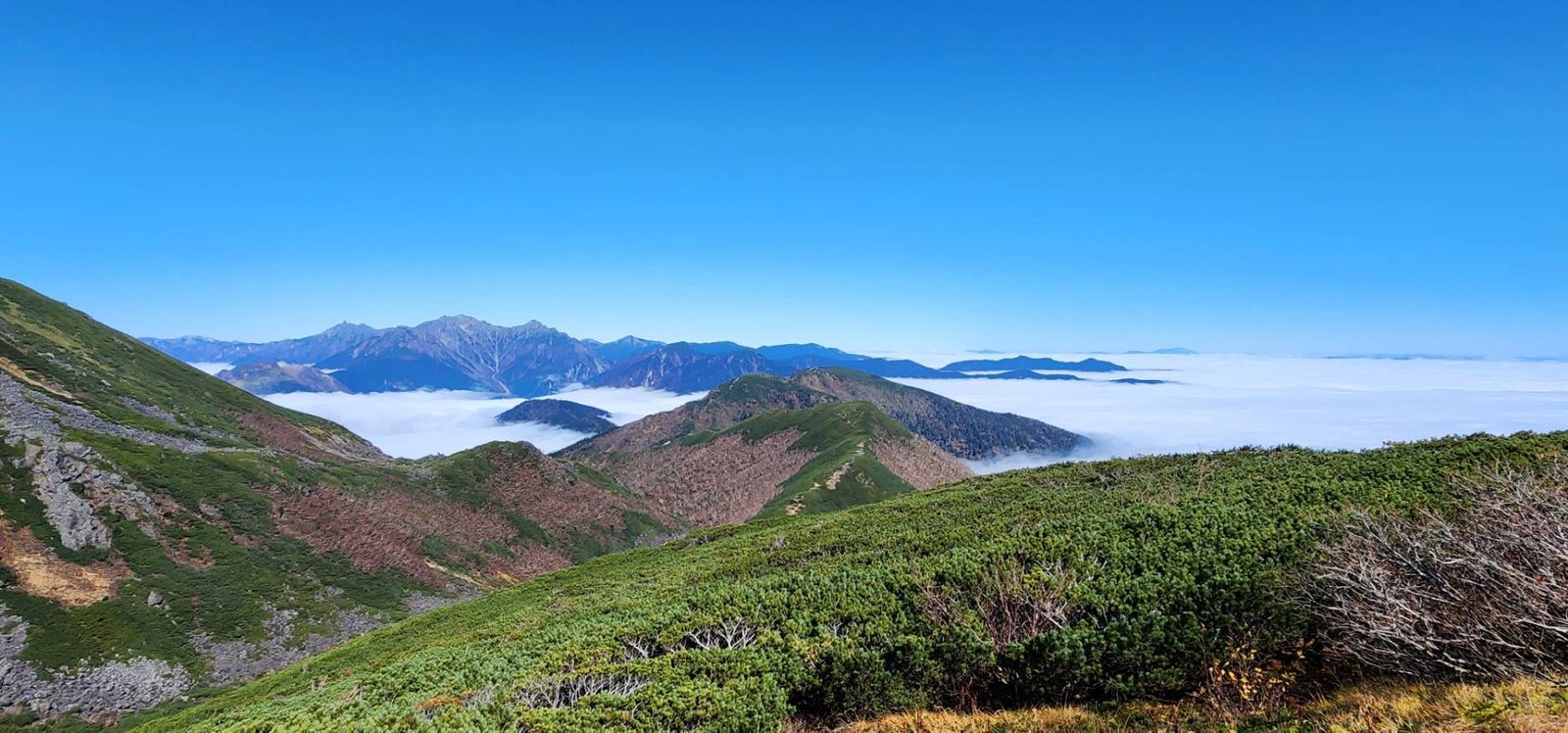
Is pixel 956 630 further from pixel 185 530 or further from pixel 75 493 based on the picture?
pixel 75 493

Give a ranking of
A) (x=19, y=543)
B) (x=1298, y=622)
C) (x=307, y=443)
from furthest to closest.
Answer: (x=307, y=443) < (x=19, y=543) < (x=1298, y=622)

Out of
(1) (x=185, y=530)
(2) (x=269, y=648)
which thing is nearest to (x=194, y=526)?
(1) (x=185, y=530)

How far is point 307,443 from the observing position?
13575 centimetres

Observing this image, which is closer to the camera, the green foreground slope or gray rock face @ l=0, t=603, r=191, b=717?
the green foreground slope

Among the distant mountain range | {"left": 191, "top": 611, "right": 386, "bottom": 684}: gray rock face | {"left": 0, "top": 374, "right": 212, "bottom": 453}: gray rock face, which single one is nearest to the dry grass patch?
the distant mountain range

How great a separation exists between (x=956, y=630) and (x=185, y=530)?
9234cm

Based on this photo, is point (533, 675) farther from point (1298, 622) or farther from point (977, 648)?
point (1298, 622)

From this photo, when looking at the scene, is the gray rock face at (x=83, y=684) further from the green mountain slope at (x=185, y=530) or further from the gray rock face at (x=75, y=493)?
the gray rock face at (x=75, y=493)

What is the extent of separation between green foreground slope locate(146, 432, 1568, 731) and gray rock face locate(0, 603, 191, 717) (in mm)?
37900

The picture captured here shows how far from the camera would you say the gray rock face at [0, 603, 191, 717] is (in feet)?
149

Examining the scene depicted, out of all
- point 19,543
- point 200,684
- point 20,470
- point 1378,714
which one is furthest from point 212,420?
point 1378,714

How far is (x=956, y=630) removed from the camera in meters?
15.2

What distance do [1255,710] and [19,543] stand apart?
9282 centimetres

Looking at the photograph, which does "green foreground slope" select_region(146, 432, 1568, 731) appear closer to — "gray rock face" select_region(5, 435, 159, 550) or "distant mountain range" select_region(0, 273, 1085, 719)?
"distant mountain range" select_region(0, 273, 1085, 719)
